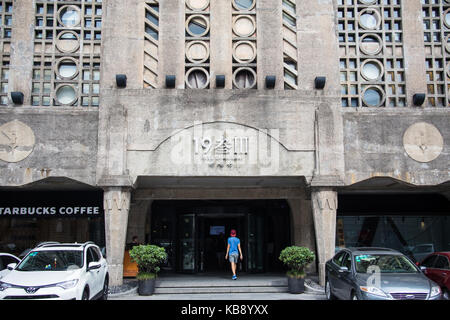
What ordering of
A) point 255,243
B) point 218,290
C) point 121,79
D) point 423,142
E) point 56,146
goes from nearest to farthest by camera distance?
1. point 218,290
2. point 121,79
3. point 56,146
4. point 423,142
5. point 255,243

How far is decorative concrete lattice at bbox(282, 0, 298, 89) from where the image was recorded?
16703 millimetres

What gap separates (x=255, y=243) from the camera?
789 inches

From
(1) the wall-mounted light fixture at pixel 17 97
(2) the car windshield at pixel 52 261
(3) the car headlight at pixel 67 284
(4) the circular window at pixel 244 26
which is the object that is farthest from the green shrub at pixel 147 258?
(4) the circular window at pixel 244 26

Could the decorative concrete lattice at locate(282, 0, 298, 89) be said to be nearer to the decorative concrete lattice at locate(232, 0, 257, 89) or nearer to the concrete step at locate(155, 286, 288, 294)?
the decorative concrete lattice at locate(232, 0, 257, 89)

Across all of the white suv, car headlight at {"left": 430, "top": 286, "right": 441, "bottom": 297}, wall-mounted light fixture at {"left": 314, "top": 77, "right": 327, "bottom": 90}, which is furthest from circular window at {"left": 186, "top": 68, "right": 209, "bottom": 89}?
car headlight at {"left": 430, "top": 286, "right": 441, "bottom": 297}

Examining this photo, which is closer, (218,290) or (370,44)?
(218,290)

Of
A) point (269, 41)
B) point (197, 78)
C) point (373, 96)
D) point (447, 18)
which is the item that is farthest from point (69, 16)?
point (447, 18)

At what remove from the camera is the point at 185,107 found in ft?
52.4

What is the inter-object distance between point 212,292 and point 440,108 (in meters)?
10.2

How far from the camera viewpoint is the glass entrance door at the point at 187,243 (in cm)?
1962

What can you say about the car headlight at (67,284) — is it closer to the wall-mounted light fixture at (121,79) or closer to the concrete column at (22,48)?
the wall-mounted light fixture at (121,79)

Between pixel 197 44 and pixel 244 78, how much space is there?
6.82 feet

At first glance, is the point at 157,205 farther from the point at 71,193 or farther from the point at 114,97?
the point at 114,97

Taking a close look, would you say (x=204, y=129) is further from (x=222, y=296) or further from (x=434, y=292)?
(x=434, y=292)
